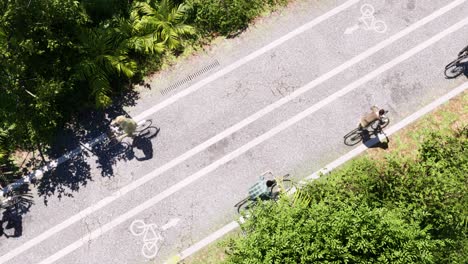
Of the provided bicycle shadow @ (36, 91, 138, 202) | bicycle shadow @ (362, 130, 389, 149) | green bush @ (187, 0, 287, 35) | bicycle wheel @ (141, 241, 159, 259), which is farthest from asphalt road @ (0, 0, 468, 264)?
bicycle shadow @ (362, 130, 389, 149)

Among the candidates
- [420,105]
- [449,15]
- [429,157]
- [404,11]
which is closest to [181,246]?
[429,157]

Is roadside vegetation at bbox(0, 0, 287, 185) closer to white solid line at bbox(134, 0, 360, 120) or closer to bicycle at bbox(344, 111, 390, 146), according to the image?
white solid line at bbox(134, 0, 360, 120)

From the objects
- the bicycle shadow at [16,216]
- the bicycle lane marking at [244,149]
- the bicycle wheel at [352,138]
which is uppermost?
the bicycle shadow at [16,216]

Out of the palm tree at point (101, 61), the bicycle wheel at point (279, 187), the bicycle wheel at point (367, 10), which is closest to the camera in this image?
the bicycle wheel at point (279, 187)

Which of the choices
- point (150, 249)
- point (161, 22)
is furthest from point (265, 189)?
point (161, 22)

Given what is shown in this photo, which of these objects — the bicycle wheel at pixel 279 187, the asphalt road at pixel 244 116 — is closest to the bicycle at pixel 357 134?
the asphalt road at pixel 244 116

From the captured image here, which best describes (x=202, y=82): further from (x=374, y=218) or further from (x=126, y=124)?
(x=374, y=218)

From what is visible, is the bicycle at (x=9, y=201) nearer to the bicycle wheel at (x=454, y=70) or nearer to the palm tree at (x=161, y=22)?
the palm tree at (x=161, y=22)
